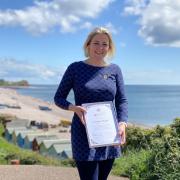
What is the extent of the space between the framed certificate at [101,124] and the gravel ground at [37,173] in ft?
11.5

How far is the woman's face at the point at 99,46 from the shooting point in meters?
3.10

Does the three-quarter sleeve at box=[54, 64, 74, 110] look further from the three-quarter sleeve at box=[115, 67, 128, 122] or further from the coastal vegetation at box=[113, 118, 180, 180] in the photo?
the coastal vegetation at box=[113, 118, 180, 180]

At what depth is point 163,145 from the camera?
5.18 meters

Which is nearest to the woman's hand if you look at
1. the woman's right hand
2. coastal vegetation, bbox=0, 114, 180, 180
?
the woman's right hand

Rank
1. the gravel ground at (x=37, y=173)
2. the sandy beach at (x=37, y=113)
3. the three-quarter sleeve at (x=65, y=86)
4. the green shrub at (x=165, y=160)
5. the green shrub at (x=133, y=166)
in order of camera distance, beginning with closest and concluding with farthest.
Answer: the three-quarter sleeve at (x=65, y=86) < the green shrub at (x=165, y=160) < the green shrub at (x=133, y=166) < the gravel ground at (x=37, y=173) < the sandy beach at (x=37, y=113)

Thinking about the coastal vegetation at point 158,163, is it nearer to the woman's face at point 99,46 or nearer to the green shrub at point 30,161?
the green shrub at point 30,161

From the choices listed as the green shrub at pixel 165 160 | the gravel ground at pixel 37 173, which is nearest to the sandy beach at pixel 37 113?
the gravel ground at pixel 37 173

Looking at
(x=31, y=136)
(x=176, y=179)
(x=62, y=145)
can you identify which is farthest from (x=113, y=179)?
(x=31, y=136)

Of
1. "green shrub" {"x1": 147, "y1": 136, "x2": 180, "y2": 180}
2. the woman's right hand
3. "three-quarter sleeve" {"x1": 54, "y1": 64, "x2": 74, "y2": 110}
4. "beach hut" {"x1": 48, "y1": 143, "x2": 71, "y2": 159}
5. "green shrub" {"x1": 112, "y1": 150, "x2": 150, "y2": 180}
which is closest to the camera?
the woman's right hand

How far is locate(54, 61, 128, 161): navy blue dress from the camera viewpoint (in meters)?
3.09

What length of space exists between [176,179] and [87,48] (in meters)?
1.95

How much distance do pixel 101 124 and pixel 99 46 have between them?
50cm

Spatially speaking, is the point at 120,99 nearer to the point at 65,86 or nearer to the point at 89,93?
the point at 89,93

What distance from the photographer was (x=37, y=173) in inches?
271
